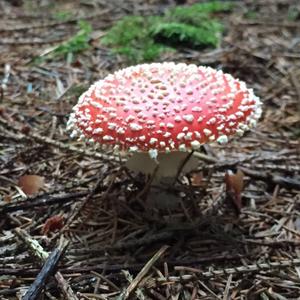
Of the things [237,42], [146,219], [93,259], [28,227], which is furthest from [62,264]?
[237,42]

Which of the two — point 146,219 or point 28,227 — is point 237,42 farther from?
point 28,227

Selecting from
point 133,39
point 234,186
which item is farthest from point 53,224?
point 133,39

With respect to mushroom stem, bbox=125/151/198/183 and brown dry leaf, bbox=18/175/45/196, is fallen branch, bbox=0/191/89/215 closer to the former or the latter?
brown dry leaf, bbox=18/175/45/196

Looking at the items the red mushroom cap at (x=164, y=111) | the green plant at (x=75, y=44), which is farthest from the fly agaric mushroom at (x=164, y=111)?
the green plant at (x=75, y=44)

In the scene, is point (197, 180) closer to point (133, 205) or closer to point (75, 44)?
point (133, 205)

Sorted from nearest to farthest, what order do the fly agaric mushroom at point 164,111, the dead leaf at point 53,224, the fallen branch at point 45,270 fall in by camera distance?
the fallen branch at point 45,270 → the fly agaric mushroom at point 164,111 → the dead leaf at point 53,224

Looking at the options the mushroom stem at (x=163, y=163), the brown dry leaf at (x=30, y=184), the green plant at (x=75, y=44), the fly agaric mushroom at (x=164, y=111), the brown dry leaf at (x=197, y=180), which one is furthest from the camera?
the green plant at (x=75, y=44)

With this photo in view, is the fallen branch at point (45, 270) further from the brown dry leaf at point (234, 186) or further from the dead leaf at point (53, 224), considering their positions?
the brown dry leaf at point (234, 186)

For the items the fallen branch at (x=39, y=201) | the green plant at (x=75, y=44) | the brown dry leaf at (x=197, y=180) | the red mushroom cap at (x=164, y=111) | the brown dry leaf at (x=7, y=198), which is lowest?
the brown dry leaf at (x=197, y=180)

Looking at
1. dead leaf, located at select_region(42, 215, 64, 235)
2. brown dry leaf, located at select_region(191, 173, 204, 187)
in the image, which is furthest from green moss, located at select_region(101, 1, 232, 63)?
dead leaf, located at select_region(42, 215, 64, 235)
